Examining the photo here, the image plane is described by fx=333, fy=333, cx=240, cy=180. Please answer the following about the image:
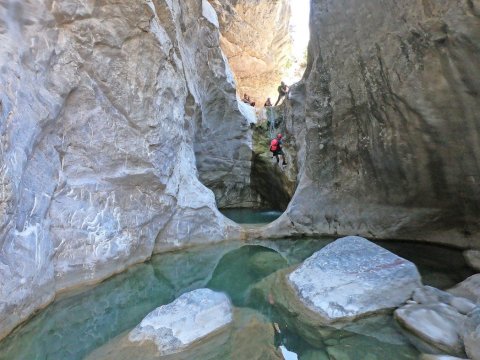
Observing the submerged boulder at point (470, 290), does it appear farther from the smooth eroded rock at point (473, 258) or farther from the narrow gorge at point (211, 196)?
the smooth eroded rock at point (473, 258)

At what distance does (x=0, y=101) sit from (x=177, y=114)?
4933 millimetres

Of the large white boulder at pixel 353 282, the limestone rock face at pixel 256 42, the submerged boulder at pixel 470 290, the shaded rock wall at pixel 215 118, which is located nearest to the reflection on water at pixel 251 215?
the shaded rock wall at pixel 215 118

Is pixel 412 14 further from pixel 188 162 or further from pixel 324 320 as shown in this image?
pixel 188 162

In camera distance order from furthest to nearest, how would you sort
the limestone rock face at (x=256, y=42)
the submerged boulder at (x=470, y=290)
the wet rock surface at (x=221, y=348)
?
the limestone rock face at (x=256, y=42), the submerged boulder at (x=470, y=290), the wet rock surface at (x=221, y=348)

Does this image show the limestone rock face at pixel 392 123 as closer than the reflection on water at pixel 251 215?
Yes

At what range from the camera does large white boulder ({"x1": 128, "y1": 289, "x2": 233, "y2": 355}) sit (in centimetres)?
377

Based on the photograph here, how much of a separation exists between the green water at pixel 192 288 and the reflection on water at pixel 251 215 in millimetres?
4450

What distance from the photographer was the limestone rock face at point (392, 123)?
18.2 ft

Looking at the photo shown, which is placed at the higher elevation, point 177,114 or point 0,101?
point 177,114

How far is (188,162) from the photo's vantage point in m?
9.75

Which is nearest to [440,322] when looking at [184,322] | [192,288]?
[184,322]

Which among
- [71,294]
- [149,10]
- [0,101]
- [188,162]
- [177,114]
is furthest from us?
[188,162]

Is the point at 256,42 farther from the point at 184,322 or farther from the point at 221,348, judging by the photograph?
the point at 221,348

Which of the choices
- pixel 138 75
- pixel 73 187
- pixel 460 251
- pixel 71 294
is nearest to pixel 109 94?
pixel 138 75
